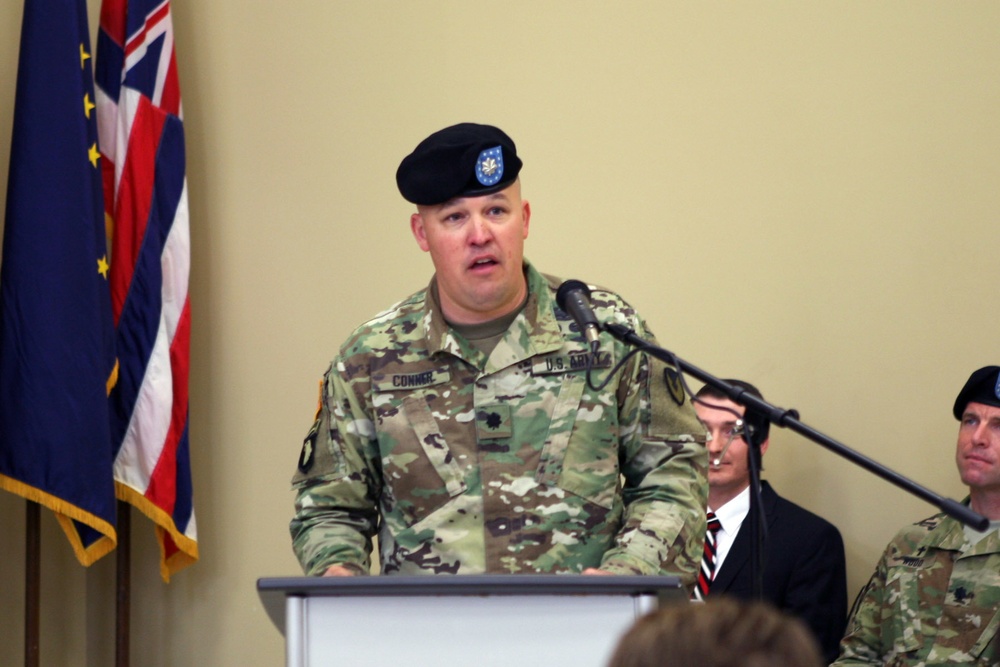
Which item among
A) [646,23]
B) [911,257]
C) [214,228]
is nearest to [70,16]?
[214,228]

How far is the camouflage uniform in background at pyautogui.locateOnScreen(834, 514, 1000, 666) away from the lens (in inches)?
141

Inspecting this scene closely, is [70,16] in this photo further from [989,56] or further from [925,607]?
[925,607]

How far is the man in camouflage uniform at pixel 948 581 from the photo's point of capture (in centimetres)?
360

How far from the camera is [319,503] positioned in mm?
2541

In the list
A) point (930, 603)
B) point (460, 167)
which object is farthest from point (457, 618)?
point (930, 603)

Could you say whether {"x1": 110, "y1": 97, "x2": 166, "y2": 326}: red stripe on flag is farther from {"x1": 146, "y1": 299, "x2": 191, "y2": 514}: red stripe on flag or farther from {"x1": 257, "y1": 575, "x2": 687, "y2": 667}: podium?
{"x1": 257, "y1": 575, "x2": 687, "y2": 667}: podium

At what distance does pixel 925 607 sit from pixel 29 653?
2.68 m

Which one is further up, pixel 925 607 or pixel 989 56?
pixel 989 56

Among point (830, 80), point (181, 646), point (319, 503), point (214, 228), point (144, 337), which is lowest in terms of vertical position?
point (181, 646)

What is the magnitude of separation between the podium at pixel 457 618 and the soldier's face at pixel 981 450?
211cm

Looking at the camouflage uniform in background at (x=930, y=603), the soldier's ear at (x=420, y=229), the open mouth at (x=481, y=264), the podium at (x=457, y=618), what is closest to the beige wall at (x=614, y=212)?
the camouflage uniform in background at (x=930, y=603)

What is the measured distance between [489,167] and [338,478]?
0.69 meters

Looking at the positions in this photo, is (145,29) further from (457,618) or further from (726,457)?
(457,618)

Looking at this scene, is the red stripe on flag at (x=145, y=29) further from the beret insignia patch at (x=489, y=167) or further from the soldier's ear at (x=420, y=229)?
the beret insignia patch at (x=489, y=167)
